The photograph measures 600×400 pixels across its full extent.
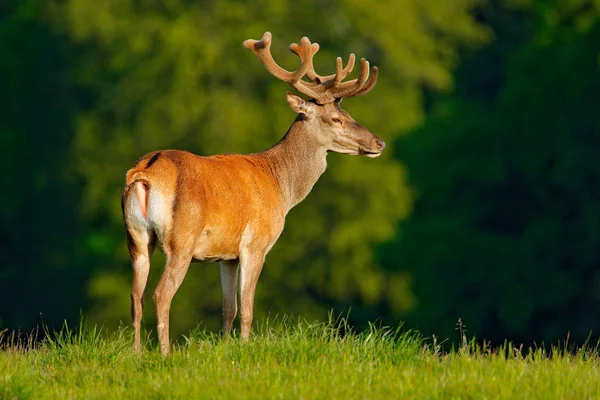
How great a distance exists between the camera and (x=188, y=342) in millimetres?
8594

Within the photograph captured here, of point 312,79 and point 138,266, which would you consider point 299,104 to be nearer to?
point 312,79

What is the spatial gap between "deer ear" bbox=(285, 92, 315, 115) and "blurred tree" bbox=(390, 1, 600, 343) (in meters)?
12.5

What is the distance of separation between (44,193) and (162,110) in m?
4.34

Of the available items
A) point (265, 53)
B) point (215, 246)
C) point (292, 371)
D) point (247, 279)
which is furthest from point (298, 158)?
point (292, 371)

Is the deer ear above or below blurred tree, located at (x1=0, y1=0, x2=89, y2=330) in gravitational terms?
above

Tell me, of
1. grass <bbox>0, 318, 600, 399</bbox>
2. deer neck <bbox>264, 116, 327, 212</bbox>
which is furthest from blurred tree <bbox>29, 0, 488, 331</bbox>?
grass <bbox>0, 318, 600, 399</bbox>

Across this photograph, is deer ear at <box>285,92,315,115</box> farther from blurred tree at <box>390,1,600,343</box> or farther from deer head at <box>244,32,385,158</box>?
blurred tree at <box>390,1,600,343</box>

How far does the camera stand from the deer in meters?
9.16

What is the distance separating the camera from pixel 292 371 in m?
7.76

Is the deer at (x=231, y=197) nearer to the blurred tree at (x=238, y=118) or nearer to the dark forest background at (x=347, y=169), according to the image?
the dark forest background at (x=347, y=169)

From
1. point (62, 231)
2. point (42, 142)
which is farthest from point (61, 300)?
point (42, 142)

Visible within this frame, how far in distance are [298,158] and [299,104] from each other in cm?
44

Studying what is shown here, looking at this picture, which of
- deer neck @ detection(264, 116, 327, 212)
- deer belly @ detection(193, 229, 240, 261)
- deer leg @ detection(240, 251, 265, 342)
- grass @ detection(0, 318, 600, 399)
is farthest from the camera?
deer neck @ detection(264, 116, 327, 212)

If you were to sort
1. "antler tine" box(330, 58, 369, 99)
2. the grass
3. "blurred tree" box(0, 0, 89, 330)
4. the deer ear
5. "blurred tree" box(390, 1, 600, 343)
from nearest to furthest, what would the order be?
the grass
the deer ear
"antler tine" box(330, 58, 369, 99)
"blurred tree" box(390, 1, 600, 343)
"blurred tree" box(0, 0, 89, 330)
